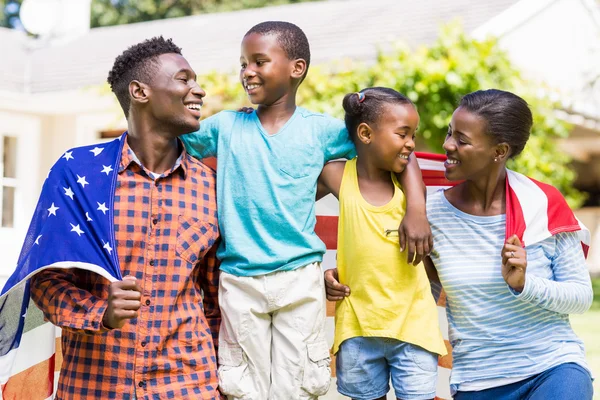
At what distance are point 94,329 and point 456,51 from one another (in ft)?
24.4


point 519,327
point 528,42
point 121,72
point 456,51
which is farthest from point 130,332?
point 528,42

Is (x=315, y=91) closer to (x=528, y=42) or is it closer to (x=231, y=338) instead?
(x=528, y=42)

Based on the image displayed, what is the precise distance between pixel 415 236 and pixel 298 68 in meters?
0.84

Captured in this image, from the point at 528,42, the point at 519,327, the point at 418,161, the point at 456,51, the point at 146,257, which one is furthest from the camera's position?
the point at 528,42

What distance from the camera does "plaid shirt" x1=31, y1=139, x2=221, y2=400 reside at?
10.1 feet

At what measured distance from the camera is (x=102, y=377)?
309cm

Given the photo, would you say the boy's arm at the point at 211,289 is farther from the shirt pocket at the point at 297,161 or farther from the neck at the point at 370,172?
the neck at the point at 370,172

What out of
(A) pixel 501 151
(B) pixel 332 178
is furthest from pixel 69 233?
(A) pixel 501 151

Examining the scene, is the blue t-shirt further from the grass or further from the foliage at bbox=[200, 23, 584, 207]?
the foliage at bbox=[200, 23, 584, 207]

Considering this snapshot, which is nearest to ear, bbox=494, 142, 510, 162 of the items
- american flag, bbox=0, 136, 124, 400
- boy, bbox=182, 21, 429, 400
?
boy, bbox=182, 21, 429, 400

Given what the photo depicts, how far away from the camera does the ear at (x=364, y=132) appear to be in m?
3.44

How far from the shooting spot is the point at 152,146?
3.31 metres

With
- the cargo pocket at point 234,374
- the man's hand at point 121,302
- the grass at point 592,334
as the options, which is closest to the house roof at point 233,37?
the grass at point 592,334

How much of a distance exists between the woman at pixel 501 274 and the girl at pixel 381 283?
11 cm
